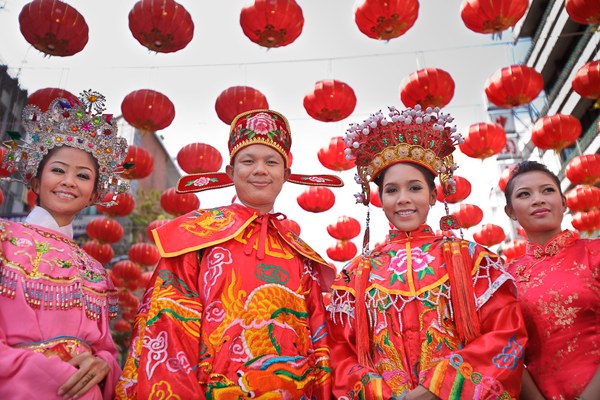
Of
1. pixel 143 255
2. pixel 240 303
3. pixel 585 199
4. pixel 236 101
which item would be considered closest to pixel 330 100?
pixel 236 101

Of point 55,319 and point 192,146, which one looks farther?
point 192,146

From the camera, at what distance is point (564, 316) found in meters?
2.86

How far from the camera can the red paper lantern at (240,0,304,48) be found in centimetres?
623

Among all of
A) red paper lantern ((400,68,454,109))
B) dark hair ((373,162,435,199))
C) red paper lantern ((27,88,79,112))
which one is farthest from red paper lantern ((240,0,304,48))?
dark hair ((373,162,435,199))

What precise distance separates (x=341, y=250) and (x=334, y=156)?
3.97 meters

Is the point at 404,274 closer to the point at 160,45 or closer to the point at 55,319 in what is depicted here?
the point at 55,319

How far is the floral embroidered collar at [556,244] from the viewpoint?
3.16 meters

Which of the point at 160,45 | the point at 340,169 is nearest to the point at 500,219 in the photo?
the point at 340,169

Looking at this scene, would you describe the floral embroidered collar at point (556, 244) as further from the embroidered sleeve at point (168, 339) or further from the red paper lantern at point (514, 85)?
the red paper lantern at point (514, 85)

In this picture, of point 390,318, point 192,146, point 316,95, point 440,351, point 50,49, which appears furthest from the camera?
point 192,146

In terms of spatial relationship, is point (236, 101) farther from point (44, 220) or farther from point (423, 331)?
point (423, 331)

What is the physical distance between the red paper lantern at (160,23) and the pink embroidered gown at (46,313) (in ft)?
13.3

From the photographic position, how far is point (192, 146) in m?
8.82

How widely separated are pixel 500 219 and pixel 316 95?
59.9 feet
